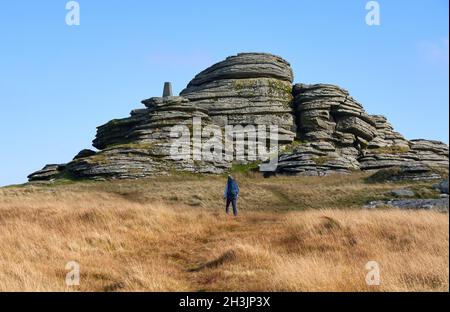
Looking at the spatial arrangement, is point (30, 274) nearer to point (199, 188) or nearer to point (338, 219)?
point (338, 219)

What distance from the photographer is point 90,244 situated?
15.2 meters

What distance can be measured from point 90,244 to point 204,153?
48345 millimetres

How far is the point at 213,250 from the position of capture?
14.3m

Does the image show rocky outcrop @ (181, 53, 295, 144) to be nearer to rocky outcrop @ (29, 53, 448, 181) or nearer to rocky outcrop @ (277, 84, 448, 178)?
rocky outcrop @ (29, 53, 448, 181)

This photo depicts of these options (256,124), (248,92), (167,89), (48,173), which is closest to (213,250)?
(48,173)

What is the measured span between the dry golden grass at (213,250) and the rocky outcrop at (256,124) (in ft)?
124

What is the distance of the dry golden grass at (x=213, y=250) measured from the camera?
32.5 ft

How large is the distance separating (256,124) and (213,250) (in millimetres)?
57299

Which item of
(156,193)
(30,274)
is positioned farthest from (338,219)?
(156,193)

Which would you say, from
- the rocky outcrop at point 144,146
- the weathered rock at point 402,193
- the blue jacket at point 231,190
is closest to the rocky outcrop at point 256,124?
the rocky outcrop at point 144,146

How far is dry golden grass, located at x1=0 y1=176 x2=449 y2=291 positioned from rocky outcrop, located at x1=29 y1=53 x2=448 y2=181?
37.6 meters

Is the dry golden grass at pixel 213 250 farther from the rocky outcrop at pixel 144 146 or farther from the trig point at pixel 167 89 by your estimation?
the trig point at pixel 167 89

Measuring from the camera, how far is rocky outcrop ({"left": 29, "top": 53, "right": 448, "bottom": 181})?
2351 inches

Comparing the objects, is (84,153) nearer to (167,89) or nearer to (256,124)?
(167,89)
